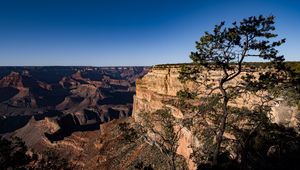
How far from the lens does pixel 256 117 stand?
16.4m

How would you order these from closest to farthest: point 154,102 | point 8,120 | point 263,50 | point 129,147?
1. point 263,50
2. point 129,147
3. point 154,102
4. point 8,120

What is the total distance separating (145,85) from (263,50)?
45.0 meters

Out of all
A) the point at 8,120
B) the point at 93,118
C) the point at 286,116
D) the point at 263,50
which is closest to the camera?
the point at 263,50

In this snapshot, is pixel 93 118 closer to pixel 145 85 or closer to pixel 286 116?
pixel 145 85

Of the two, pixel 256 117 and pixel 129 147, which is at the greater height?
pixel 256 117

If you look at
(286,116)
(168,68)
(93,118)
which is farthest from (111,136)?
(93,118)

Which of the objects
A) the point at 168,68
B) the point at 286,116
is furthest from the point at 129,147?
the point at 286,116

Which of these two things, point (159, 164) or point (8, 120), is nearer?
point (159, 164)

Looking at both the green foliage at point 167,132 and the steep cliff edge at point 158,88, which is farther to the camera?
the steep cliff edge at point 158,88

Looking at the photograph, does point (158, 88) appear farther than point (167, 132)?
Yes

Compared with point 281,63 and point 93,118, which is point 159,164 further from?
point 93,118

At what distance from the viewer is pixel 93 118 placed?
593 feet

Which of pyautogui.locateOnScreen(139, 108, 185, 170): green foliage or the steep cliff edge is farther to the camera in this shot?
the steep cliff edge

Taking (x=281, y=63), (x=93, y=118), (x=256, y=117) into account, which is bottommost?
(x=93, y=118)
